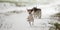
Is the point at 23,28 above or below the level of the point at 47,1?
below

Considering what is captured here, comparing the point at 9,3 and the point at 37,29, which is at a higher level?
the point at 9,3

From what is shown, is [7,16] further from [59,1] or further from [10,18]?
[59,1]

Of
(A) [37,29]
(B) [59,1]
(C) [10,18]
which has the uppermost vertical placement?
(B) [59,1]

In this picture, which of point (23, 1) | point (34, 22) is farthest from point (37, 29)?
point (23, 1)

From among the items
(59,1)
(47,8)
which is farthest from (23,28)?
(59,1)

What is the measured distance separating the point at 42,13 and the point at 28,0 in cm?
19

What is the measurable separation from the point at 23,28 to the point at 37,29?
0.45 feet

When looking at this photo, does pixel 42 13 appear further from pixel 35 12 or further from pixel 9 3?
pixel 9 3

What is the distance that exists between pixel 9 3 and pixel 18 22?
8.1 inches

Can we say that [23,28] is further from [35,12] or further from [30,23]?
[35,12]

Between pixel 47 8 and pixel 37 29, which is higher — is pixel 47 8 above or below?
above

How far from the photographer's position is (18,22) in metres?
1.06

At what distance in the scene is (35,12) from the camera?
1.08 meters

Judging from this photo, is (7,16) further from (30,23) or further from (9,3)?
(30,23)
